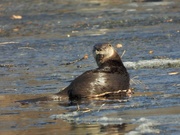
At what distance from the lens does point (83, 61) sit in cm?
1443

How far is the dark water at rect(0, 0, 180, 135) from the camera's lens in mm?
8234

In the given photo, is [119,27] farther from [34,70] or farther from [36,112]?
[36,112]

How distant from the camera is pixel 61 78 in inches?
488

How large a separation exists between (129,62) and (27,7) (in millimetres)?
12727

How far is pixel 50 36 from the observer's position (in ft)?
61.3

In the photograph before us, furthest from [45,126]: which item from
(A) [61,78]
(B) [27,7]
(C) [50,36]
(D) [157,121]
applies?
(B) [27,7]

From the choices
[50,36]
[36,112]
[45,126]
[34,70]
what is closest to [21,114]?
[36,112]

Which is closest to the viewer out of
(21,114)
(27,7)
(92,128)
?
(92,128)

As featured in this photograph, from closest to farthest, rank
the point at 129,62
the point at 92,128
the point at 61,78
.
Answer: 1. the point at 92,128
2. the point at 61,78
3. the point at 129,62

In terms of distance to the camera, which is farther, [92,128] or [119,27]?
[119,27]

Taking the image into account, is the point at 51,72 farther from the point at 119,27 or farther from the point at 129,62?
the point at 119,27

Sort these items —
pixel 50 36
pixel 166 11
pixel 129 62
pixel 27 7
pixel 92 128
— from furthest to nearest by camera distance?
pixel 27 7
pixel 166 11
pixel 50 36
pixel 129 62
pixel 92 128

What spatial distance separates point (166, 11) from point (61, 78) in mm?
10631

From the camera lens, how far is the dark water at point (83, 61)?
8.23m
